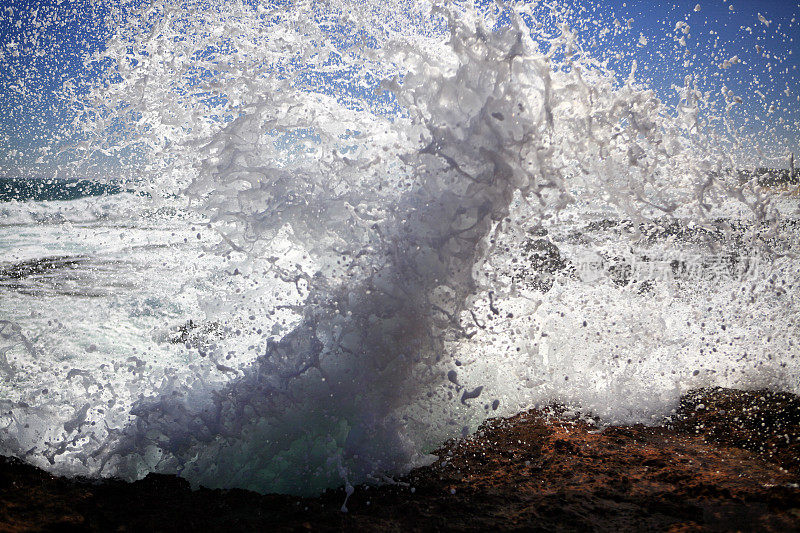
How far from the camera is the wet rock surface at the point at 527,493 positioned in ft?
6.38

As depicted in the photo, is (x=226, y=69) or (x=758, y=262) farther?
(x=758, y=262)

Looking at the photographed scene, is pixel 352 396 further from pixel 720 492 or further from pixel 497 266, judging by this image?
pixel 720 492

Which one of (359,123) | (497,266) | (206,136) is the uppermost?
(359,123)

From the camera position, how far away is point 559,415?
3.35m

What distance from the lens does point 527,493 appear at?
2.26 meters

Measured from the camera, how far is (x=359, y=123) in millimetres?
3525

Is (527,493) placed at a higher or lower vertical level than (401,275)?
lower

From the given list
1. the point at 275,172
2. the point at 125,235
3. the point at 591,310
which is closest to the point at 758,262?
the point at 591,310

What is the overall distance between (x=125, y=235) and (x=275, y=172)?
1353cm

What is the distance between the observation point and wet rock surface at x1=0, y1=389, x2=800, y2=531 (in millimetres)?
1944

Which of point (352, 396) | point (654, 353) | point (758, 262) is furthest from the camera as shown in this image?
point (758, 262)

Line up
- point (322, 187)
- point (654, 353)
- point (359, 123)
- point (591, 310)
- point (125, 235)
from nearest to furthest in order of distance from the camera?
point (322, 187)
point (359, 123)
point (654, 353)
point (591, 310)
point (125, 235)

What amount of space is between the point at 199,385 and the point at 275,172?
1593mm

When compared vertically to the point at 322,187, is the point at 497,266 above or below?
below
